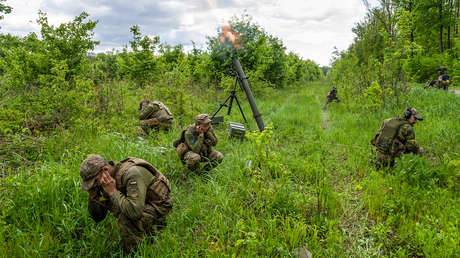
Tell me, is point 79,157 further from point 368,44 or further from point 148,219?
point 368,44

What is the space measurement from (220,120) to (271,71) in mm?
10377

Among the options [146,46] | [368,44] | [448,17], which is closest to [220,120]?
[146,46]

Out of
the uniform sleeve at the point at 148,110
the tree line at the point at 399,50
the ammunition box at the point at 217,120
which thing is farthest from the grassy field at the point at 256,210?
the tree line at the point at 399,50

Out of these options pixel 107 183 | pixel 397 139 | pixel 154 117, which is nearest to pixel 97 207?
pixel 107 183

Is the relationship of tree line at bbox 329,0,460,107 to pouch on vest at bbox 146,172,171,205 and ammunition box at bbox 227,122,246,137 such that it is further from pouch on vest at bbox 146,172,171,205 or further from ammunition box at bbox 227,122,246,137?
pouch on vest at bbox 146,172,171,205

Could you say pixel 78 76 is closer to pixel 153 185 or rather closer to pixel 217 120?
pixel 217 120

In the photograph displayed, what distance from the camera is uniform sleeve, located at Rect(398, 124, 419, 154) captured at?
4289 mm

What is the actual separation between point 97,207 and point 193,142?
197cm

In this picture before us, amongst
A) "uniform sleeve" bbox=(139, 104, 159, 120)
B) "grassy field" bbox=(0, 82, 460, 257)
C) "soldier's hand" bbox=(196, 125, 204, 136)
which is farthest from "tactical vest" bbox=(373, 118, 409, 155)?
"uniform sleeve" bbox=(139, 104, 159, 120)

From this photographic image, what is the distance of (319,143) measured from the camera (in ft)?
19.5

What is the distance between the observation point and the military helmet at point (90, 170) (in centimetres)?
226

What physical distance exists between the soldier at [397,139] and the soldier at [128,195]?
4.14 metres

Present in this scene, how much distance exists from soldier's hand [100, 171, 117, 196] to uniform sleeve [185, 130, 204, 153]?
190 cm

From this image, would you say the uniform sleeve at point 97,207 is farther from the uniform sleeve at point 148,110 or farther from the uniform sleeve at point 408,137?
the uniform sleeve at point 408,137
